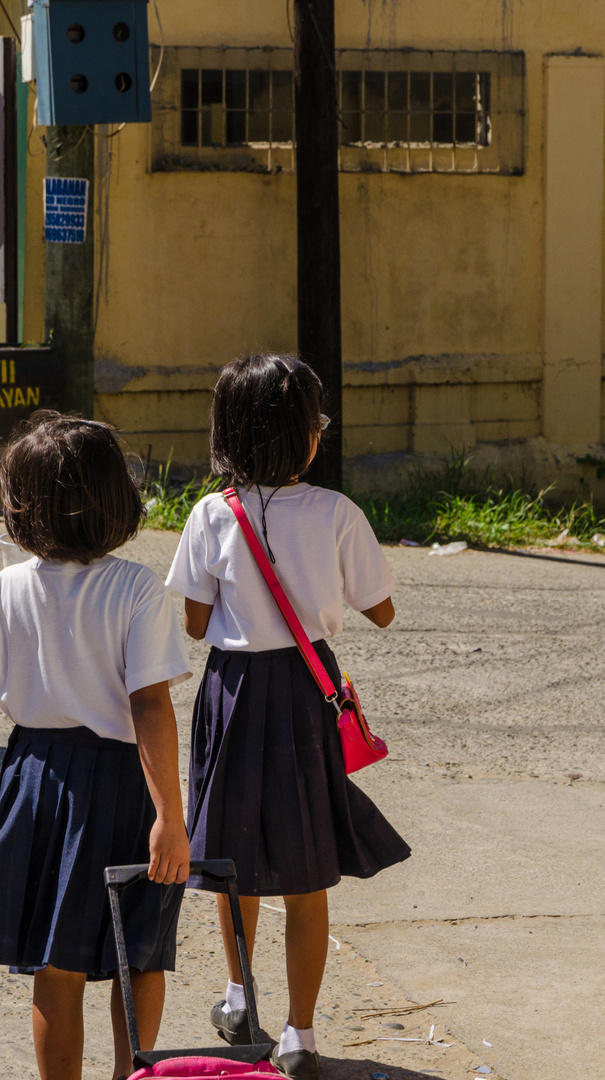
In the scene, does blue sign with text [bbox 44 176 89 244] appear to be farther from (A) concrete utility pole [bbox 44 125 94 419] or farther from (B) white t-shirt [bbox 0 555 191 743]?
(B) white t-shirt [bbox 0 555 191 743]

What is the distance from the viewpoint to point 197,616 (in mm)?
2980

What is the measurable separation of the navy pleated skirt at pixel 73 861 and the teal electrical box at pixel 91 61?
19.7 feet

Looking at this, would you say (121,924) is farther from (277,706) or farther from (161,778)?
(277,706)

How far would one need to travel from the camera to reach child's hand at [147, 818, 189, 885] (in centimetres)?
226

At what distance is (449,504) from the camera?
9.68 m

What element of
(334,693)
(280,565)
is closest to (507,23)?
(280,565)

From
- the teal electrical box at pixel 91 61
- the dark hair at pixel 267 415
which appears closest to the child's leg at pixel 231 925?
the dark hair at pixel 267 415

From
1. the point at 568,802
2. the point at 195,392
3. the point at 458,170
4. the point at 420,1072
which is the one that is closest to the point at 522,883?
the point at 568,802

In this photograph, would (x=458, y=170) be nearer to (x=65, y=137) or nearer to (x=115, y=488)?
(x=65, y=137)

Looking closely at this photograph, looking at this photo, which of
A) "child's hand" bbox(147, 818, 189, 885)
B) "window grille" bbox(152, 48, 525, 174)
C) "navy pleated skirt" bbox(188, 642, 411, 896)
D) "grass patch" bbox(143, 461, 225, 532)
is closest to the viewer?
"child's hand" bbox(147, 818, 189, 885)

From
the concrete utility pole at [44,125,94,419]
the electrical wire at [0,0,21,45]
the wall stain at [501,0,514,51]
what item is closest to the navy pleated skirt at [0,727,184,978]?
the concrete utility pole at [44,125,94,419]

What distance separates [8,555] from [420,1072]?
1487mm

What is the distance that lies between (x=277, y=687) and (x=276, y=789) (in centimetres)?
22

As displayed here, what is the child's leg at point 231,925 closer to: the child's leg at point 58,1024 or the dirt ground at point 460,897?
the dirt ground at point 460,897
